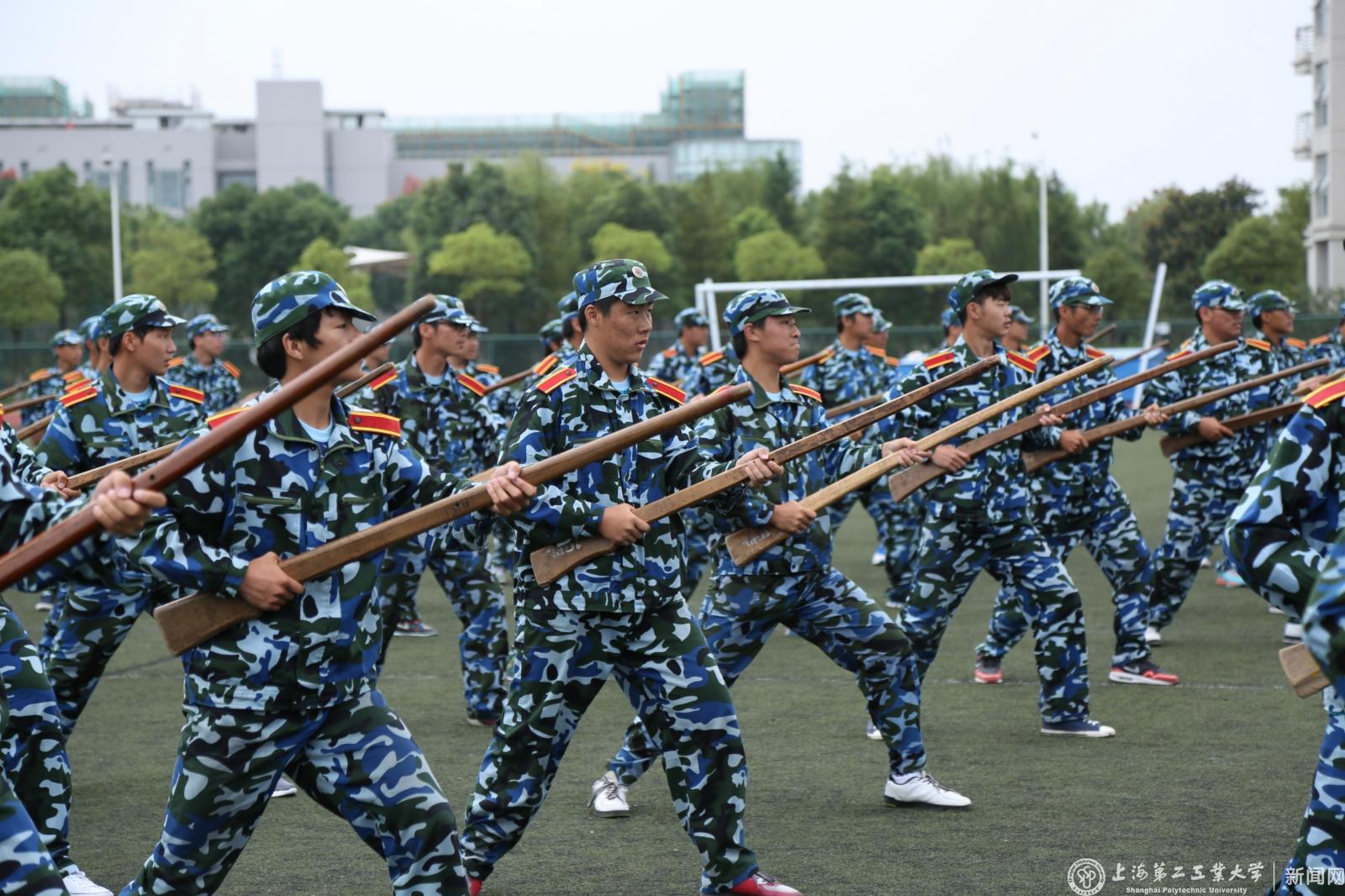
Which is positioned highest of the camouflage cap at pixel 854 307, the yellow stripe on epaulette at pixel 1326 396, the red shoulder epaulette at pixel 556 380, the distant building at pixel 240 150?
the distant building at pixel 240 150

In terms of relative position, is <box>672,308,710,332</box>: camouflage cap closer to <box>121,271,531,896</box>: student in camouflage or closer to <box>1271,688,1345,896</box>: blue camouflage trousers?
<box>121,271,531,896</box>: student in camouflage

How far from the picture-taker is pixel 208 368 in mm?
17578

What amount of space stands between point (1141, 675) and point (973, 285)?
291 cm

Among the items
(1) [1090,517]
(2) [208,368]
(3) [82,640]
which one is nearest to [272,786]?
(3) [82,640]

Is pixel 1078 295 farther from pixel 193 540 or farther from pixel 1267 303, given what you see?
pixel 193 540

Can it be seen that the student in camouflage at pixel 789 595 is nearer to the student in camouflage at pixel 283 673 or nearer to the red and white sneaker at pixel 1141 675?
the student in camouflage at pixel 283 673

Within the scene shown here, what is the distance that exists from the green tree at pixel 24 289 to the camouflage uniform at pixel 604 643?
5341cm

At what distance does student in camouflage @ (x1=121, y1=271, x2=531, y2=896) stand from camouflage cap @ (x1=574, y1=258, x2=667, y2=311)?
1.46m

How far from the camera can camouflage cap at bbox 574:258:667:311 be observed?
5.85 meters

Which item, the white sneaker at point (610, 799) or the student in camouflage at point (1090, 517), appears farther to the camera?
the student in camouflage at point (1090, 517)

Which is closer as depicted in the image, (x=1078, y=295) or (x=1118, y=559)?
(x=1118, y=559)

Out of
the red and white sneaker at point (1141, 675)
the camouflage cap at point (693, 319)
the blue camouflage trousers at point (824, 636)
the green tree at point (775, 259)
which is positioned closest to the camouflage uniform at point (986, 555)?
the blue camouflage trousers at point (824, 636)

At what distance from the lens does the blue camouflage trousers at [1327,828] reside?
4004 millimetres

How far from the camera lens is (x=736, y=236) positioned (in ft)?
228
